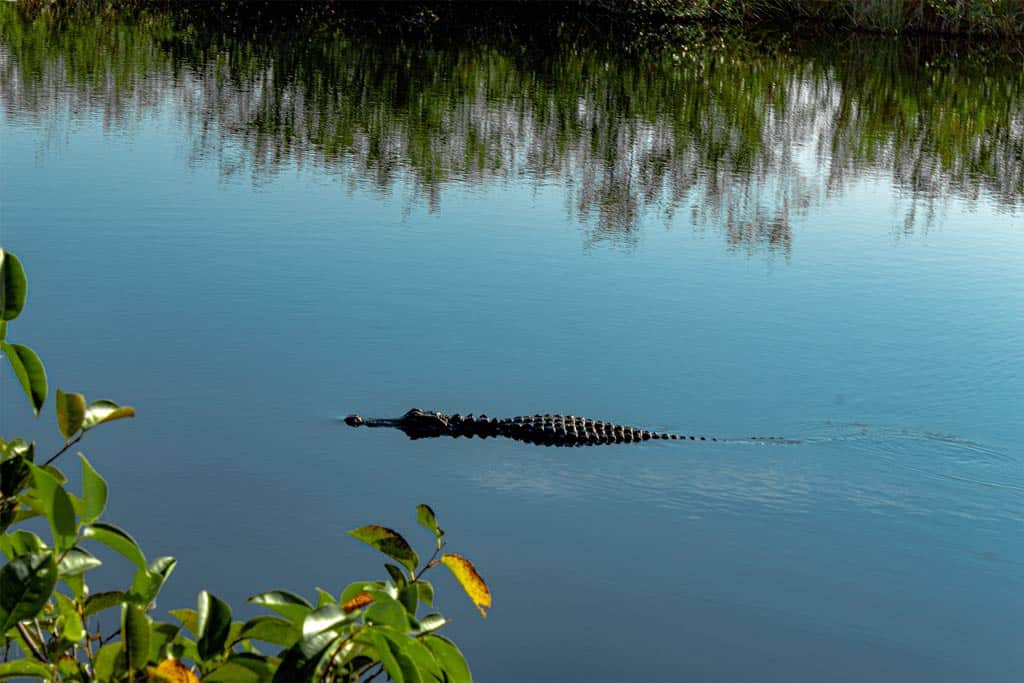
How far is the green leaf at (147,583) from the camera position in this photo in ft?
3.97

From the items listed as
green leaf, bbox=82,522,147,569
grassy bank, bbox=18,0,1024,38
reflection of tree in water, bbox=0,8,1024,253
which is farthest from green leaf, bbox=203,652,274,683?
grassy bank, bbox=18,0,1024,38

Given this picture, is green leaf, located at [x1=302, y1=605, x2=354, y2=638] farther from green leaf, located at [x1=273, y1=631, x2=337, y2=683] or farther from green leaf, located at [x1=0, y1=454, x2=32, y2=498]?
green leaf, located at [x1=0, y1=454, x2=32, y2=498]

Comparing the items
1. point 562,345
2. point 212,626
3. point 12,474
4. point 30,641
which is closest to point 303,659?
point 212,626

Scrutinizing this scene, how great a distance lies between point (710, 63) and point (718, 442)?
37.4 ft

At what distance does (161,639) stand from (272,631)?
130 mm

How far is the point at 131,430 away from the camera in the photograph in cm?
477

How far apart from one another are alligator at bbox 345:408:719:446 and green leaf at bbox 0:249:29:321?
371 centimetres

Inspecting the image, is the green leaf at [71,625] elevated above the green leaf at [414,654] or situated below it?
below

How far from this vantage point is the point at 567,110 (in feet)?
40.4

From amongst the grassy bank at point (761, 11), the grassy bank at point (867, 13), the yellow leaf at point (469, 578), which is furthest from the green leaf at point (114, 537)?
the grassy bank at point (867, 13)

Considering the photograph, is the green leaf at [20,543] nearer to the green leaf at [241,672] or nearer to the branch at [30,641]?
the branch at [30,641]

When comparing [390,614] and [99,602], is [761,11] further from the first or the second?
[390,614]

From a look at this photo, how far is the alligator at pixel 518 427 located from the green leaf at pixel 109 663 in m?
3.70

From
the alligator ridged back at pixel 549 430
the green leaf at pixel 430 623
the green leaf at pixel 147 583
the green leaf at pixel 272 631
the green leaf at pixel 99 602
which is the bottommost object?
the alligator ridged back at pixel 549 430
